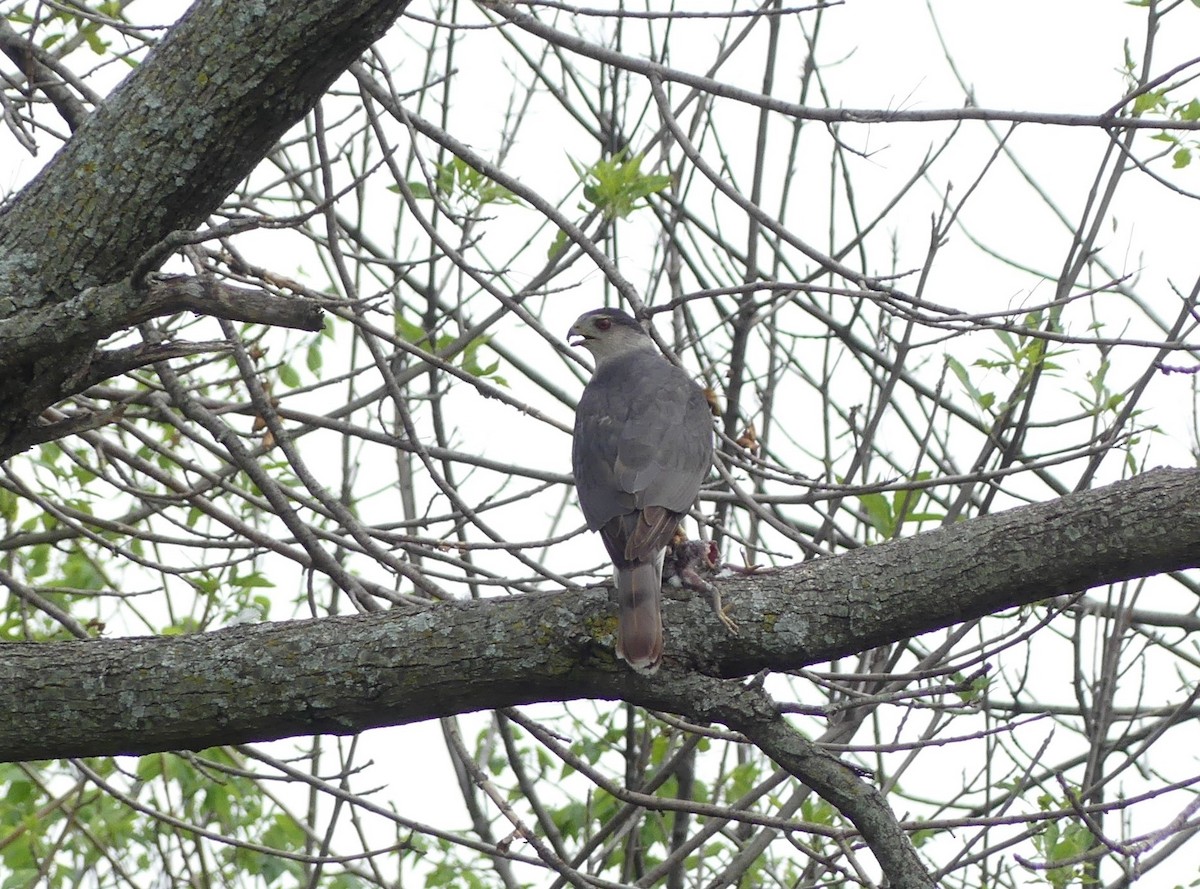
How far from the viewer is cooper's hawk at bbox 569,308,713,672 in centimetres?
327

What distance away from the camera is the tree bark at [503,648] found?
2982mm

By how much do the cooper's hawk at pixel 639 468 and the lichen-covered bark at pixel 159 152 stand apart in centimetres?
136

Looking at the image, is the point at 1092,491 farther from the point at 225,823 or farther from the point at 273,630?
the point at 225,823

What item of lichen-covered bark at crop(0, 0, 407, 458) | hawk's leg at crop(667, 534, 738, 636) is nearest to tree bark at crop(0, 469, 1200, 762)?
hawk's leg at crop(667, 534, 738, 636)

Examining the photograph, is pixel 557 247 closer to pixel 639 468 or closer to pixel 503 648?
pixel 639 468

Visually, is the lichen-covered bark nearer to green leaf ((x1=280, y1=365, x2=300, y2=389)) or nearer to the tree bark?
the tree bark

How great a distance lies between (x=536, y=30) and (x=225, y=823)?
4.44 m

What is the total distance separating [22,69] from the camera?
427cm

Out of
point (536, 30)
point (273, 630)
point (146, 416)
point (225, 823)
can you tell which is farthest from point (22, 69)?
point (225, 823)

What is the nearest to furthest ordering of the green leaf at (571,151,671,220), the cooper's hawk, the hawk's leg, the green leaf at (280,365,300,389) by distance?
the cooper's hawk → the hawk's leg → the green leaf at (571,151,671,220) → the green leaf at (280,365,300,389)

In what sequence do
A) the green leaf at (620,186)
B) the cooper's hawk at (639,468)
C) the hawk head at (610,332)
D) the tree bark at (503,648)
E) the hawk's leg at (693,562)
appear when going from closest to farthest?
the tree bark at (503,648) < the cooper's hawk at (639,468) < the hawk's leg at (693,562) < the green leaf at (620,186) < the hawk head at (610,332)

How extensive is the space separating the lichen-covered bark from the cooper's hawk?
1.36 m

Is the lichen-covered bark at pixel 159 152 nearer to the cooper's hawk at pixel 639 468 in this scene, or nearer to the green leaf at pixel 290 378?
the cooper's hawk at pixel 639 468

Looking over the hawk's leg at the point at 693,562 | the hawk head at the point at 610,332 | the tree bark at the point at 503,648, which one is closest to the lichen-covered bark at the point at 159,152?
the tree bark at the point at 503,648
